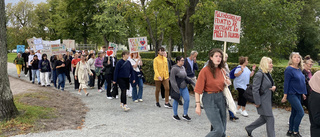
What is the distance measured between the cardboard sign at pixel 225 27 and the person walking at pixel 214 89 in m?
2.97

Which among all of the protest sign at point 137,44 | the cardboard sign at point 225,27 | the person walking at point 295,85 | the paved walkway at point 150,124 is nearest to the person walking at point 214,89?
the paved walkway at point 150,124

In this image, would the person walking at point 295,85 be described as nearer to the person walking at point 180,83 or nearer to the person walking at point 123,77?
the person walking at point 180,83

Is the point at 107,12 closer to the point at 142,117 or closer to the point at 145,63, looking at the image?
the point at 145,63

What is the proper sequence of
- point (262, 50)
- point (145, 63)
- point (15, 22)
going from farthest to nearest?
point (15, 22) → point (262, 50) → point (145, 63)

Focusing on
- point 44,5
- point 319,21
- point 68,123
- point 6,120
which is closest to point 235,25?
point 68,123

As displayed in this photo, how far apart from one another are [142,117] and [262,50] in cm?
1158

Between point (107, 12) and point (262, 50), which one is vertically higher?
point (107, 12)

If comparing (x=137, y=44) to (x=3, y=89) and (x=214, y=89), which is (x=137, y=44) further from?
(x=214, y=89)

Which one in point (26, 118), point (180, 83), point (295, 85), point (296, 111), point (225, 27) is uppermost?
point (225, 27)

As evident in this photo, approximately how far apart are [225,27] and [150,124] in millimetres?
3458

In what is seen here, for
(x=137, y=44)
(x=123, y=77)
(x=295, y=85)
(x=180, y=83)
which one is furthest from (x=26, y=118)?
(x=295, y=85)

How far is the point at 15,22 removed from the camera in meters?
59.0

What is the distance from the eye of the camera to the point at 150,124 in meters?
6.55

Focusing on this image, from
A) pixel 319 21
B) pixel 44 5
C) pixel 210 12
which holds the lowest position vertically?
pixel 210 12
